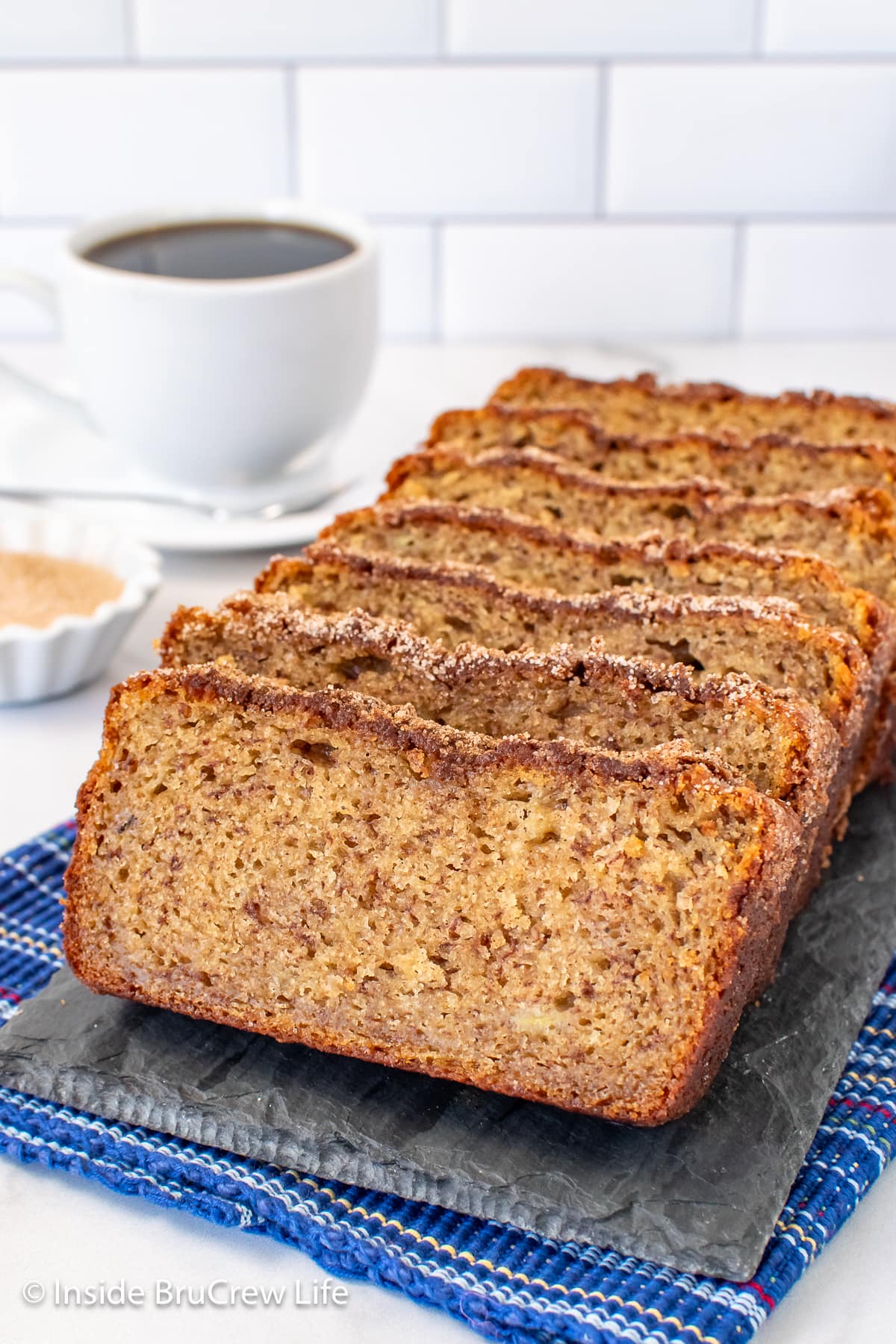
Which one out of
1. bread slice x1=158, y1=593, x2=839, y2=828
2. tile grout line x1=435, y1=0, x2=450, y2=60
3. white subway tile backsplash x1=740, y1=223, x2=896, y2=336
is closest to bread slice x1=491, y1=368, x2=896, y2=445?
bread slice x1=158, y1=593, x2=839, y2=828

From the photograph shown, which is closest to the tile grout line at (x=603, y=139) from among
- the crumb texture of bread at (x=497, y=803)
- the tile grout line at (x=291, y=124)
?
the tile grout line at (x=291, y=124)

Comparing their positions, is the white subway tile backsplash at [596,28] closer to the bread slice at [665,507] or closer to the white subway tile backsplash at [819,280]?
the white subway tile backsplash at [819,280]

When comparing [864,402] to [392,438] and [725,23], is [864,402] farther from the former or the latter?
[725,23]

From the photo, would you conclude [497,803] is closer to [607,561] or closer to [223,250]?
[607,561]

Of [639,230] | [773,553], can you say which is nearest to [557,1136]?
[773,553]

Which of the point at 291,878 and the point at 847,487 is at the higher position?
the point at 847,487

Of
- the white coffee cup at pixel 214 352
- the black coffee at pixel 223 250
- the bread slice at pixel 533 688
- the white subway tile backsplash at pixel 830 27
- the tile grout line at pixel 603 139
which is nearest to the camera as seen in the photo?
the bread slice at pixel 533 688
